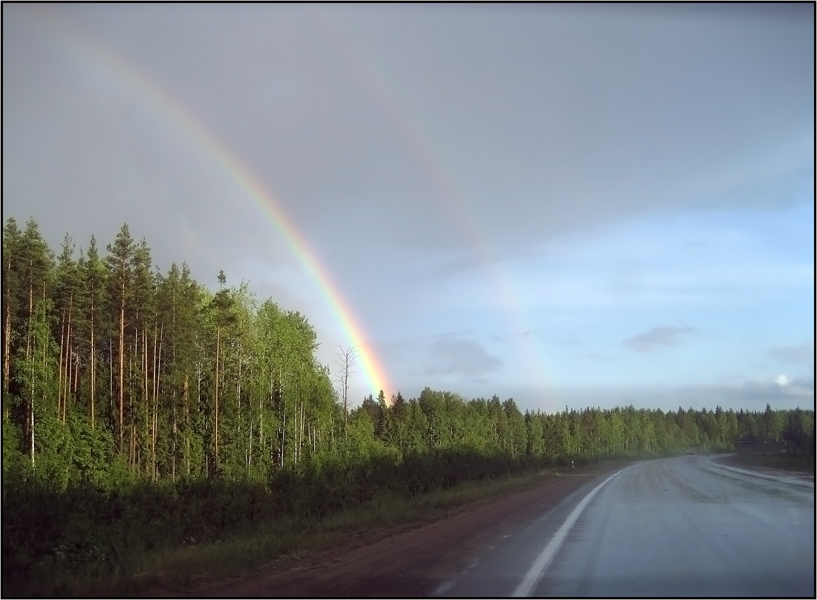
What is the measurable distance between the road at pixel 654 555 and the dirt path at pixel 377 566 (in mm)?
407

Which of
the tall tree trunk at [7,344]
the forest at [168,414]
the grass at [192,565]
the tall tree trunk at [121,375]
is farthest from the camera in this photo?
the tall tree trunk at [121,375]

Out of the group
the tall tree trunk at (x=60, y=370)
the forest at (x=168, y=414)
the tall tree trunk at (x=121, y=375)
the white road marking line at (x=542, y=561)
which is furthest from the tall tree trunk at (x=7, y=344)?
the white road marking line at (x=542, y=561)

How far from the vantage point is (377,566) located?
10312 mm

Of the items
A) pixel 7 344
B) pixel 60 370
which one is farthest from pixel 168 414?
pixel 7 344

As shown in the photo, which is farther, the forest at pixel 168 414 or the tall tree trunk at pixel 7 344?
the tall tree trunk at pixel 7 344

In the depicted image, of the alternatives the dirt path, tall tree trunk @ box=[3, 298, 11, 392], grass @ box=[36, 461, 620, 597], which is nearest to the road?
the dirt path

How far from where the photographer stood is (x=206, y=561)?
10.6 m

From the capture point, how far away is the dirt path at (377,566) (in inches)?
342

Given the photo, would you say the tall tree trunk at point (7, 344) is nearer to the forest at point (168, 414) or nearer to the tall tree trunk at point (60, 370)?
the forest at point (168, 414)

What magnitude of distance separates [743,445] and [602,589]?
134 m

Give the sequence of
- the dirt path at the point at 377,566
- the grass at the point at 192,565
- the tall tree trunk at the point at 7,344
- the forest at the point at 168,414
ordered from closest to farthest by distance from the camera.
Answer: the dirt path at the point at 377,566 → the grass at the point at 192,565 → the forest at the point at 168,414 → the tall tree trunk at the point at 7,344

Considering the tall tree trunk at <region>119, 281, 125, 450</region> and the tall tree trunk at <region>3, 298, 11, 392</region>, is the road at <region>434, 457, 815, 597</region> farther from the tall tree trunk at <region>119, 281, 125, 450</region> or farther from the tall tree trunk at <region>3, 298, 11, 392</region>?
the tall tree trunk at <region>119, 281, 125, 450</region>

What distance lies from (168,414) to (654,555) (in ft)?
136

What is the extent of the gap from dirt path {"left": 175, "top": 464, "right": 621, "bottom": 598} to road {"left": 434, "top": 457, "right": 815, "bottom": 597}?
16.0 inches
